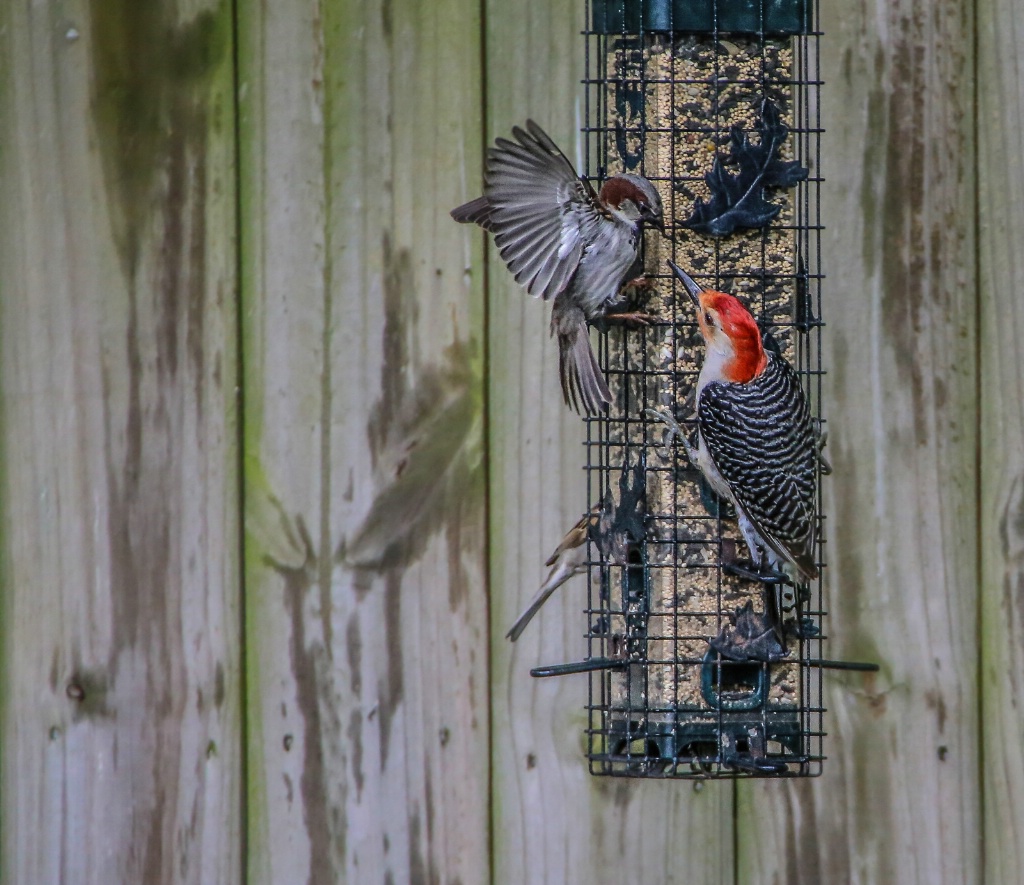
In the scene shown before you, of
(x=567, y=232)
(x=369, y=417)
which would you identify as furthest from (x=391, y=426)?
(x=567, y=232)

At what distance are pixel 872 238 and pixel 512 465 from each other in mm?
725

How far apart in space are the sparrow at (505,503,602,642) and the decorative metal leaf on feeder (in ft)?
1.71

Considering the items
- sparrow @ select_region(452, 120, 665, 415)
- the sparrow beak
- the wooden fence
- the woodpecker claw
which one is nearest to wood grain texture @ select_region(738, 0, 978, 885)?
the wooden fence

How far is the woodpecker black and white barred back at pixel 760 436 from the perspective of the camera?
452 centimetres

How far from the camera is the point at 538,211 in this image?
4.44m

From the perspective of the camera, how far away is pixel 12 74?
4.66m

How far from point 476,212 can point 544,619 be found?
0.74m

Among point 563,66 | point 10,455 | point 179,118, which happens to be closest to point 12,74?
point 179,118

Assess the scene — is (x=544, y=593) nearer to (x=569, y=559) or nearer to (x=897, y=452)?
(x=569, y=559)

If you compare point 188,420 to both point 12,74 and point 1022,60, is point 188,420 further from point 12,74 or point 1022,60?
point 1022,60

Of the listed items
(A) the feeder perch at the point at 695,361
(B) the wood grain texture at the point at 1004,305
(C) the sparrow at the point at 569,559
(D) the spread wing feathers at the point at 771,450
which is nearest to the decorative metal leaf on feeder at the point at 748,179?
(A) the feeder perch at the point at 695,361

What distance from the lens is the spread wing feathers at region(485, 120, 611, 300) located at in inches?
173

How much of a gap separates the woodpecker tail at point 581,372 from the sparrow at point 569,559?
191 mm

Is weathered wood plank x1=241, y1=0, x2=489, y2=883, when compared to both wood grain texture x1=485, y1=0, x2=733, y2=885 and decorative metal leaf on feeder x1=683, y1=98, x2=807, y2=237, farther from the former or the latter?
decorative metal leaf on feeder x1=683, y1=98, x2=807, y2=237
